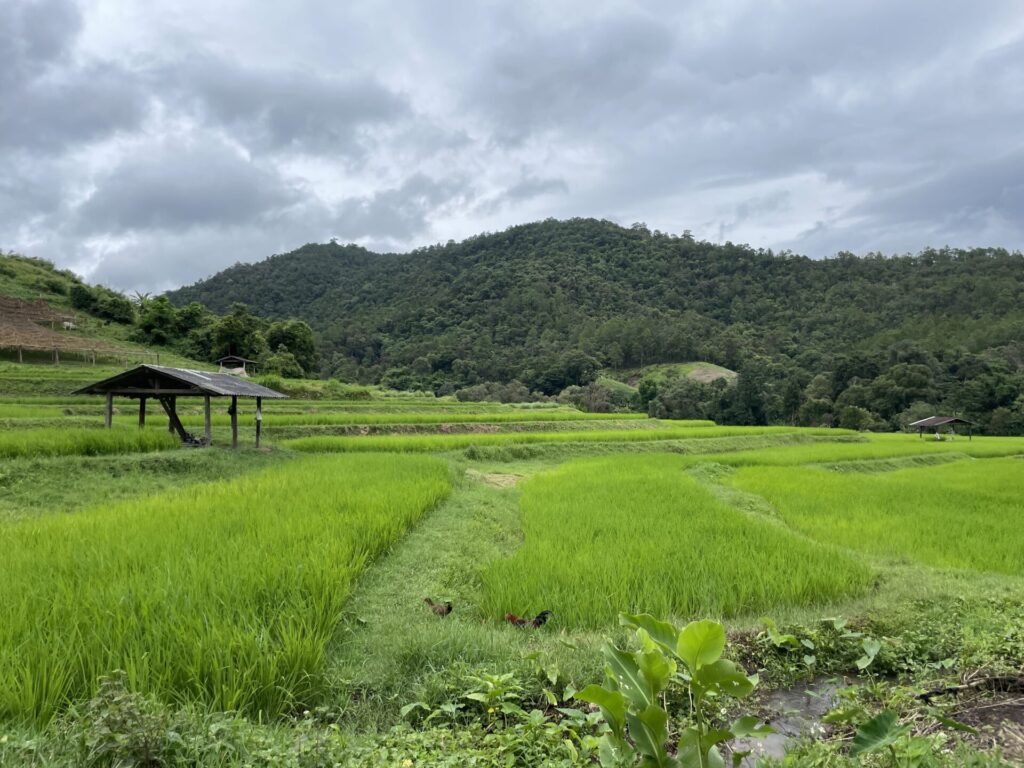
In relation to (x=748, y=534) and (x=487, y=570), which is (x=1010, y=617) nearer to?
(x=748, y=534)

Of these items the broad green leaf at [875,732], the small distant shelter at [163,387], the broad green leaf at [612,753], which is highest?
the small distant shelter at [163,387]

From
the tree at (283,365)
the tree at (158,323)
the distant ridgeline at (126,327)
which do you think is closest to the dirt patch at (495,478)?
the distant ridgeline at (126,327)

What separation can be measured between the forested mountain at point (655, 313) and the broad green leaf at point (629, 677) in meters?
43.9

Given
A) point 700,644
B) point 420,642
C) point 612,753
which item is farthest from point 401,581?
point 700,644

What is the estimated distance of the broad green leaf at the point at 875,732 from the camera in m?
1.61

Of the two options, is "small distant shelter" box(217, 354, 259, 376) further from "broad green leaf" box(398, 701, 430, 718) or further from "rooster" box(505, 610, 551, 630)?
"broad green leaf" box(398, 701, 430, 718)

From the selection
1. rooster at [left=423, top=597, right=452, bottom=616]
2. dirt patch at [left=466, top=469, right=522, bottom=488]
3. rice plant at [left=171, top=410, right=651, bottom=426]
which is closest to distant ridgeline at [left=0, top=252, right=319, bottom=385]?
rice plant at [left=171, top=410, right=651, bottom=426]

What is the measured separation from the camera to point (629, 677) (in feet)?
5.43

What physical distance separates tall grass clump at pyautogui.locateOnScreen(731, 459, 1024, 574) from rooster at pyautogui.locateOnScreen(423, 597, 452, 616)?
5143mm

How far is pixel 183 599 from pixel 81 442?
27.9ft

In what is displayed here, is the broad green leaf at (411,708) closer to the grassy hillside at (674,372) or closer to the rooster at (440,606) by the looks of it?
the rooster at (440,606)

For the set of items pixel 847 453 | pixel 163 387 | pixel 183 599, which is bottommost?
pixel 847 453

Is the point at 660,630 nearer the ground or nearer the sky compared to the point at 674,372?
nearer the ground

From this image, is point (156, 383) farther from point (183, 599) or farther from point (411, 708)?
point (411, 708)
